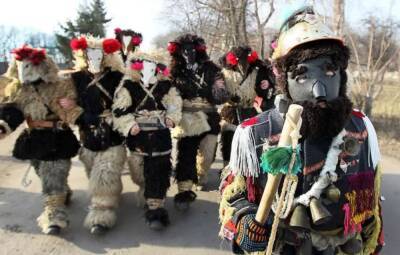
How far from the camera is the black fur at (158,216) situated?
4145 mm

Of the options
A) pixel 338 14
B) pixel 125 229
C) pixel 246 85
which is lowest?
pixel 125 229

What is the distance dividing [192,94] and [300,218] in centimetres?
314

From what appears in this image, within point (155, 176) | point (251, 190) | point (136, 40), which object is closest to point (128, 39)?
point (136, 40)

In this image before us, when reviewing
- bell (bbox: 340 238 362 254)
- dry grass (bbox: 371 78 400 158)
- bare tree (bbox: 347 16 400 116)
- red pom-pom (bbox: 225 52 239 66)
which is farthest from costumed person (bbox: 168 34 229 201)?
bare tree (bbox: 347 16 400 116)

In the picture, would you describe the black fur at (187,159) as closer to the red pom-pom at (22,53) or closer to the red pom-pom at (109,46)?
the red pom-pom at (109,46)

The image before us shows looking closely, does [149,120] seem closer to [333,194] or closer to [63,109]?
[63,109]

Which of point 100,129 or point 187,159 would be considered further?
point 187,159

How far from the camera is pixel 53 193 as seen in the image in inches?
161

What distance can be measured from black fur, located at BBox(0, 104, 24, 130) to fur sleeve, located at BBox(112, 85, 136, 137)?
0.88 m

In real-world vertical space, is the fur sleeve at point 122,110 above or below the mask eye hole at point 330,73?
below

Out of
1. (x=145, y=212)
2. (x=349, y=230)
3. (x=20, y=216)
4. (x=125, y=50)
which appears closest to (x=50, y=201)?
(x=20, y=216)

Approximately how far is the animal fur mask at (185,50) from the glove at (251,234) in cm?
321

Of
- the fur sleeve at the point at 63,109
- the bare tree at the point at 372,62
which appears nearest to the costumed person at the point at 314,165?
the fur sleeve at the point at 63,109

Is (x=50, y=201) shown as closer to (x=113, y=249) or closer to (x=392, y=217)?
(x=113, y=249)
